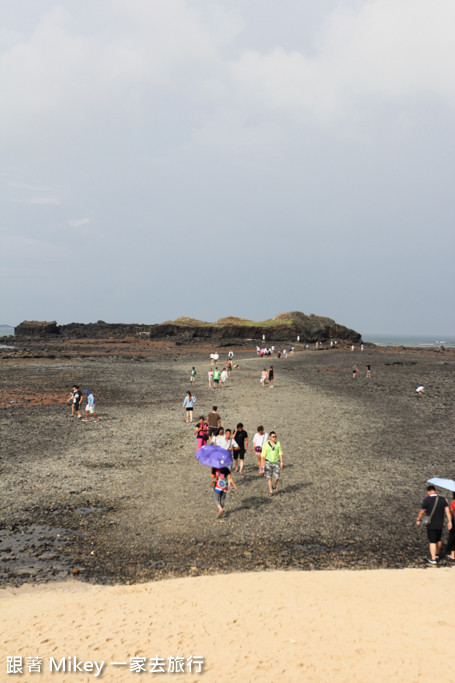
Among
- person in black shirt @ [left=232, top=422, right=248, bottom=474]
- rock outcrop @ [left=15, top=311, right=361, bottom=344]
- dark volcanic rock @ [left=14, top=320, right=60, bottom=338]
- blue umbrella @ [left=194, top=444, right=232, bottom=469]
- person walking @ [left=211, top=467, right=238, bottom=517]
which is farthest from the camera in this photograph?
dark volcanic rock @ [left=14, top=320, right=60, bottom=338]

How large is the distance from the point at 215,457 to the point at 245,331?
10096cm

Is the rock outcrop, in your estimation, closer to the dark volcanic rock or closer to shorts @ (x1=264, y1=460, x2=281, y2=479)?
the dark volcanic rock

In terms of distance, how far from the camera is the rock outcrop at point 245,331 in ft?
352

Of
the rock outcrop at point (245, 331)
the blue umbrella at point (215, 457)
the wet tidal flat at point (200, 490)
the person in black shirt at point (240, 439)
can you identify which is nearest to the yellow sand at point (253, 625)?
the wet tidal flat at point (200, 490)

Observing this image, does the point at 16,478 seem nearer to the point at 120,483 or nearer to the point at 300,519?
the point at 120,483

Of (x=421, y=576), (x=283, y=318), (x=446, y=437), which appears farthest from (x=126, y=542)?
(x=283, y=318)

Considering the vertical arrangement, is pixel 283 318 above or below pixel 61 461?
above

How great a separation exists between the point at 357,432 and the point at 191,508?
36.8 feet

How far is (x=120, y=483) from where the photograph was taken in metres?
13.6

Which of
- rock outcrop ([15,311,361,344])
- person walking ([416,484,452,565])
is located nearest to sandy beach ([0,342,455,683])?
person walking ([416,484,452,565])

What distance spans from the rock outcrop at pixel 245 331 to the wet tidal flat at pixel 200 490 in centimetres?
7806

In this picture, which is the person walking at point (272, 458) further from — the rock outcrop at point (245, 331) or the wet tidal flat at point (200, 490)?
the rock outcrop at point (245, 331)

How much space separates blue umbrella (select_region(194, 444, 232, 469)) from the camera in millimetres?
10424

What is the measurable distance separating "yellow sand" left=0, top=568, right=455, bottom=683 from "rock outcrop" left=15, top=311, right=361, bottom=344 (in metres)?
92.6
